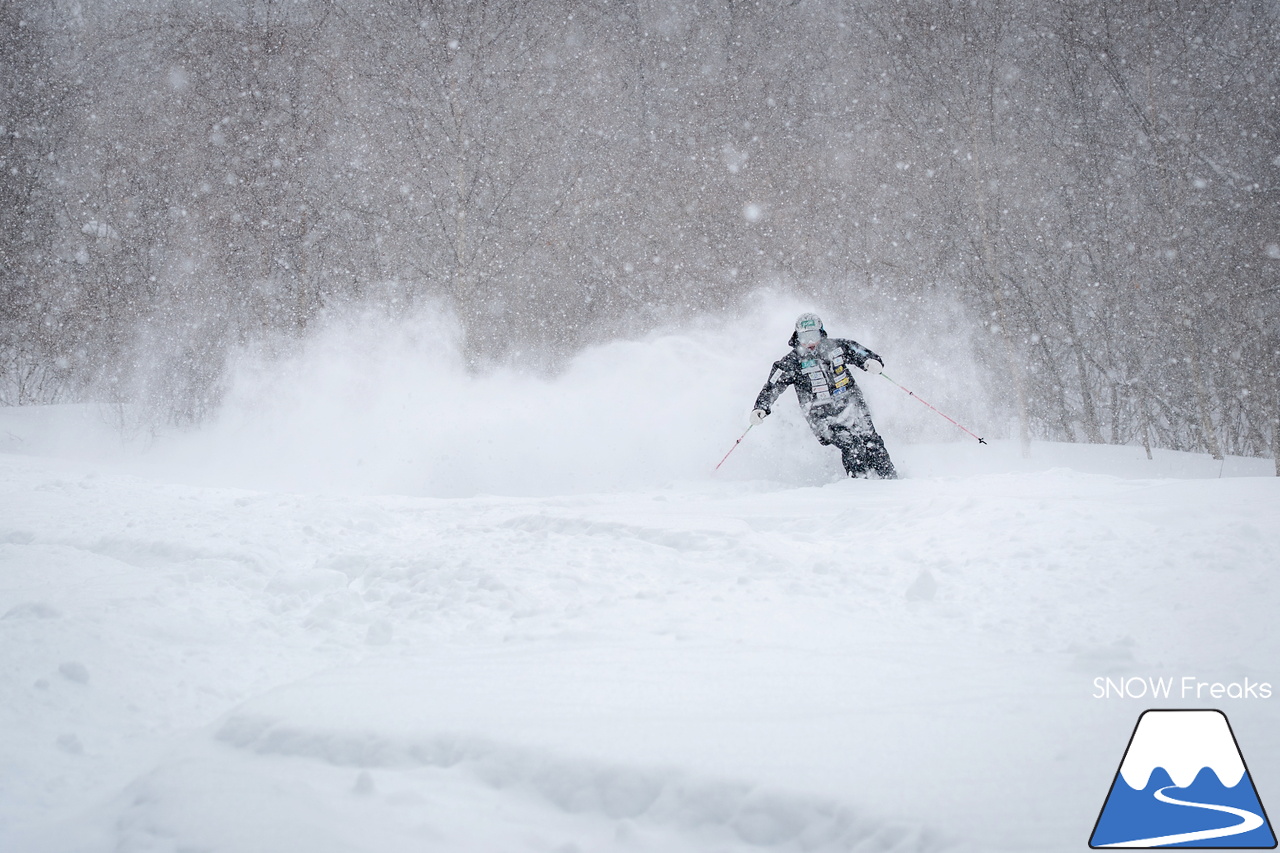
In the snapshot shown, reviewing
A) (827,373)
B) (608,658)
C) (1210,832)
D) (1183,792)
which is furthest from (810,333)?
(1210,832)

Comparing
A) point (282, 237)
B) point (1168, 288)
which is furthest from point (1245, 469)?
point (282, 237)

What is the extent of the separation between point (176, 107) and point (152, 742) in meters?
14.8

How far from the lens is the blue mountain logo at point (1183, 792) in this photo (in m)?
1.85

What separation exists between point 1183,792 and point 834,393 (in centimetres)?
576

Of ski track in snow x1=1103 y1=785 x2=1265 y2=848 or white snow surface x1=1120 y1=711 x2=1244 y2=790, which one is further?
white snow surface x1=1120 y1=711 x2=1244 y2=790

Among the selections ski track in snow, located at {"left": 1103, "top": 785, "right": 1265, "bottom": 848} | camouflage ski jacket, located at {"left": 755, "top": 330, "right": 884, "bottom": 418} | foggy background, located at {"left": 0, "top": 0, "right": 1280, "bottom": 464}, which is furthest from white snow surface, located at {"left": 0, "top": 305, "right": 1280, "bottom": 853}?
foggy background, located at {"left": 0, "top": 0, "right": 1280, "bottom": 464}

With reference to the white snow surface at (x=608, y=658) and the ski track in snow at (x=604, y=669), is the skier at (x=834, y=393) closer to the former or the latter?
the white snow surface at (x=608, y=658)

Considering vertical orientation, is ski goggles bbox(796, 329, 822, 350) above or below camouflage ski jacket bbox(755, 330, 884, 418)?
above

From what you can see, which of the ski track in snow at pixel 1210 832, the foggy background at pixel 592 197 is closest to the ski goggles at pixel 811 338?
the foggy background at pixel 592 197

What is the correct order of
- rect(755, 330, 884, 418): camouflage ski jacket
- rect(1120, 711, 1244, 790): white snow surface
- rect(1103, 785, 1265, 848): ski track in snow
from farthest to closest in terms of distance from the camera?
rect(755, 330, 884, 418): camouflage ski jacket, rect(1120, 711, 1244, 790): white snow surface, rect(1103, 785, 1265, 848): ski track in snow

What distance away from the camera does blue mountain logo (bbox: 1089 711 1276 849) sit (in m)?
1.85

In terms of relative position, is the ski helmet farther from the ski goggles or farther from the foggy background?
the foggy background

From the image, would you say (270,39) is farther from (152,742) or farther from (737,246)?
(152,742)

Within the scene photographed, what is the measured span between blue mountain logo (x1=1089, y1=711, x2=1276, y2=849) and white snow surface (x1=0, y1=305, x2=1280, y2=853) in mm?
65
